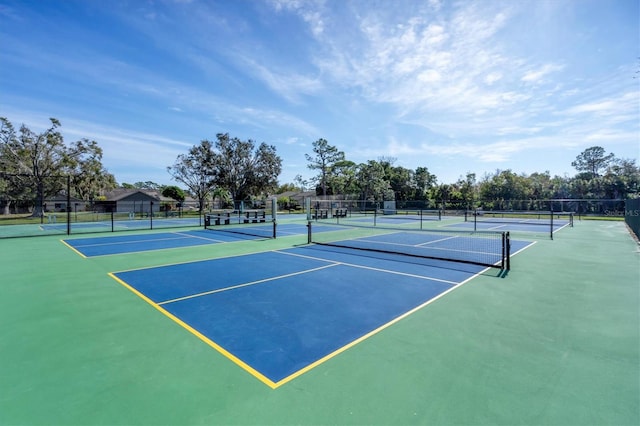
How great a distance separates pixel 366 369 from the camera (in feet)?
10.8

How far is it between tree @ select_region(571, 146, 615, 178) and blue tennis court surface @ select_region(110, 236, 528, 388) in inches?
3081

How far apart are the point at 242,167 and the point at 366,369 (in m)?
43.7

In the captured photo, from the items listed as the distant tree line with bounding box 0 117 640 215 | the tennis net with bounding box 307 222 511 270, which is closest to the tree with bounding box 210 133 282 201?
the distant tree line with bounding box 0 117 640 215

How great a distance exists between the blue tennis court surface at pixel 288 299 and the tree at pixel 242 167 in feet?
120

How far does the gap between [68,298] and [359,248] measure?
8.23 metres

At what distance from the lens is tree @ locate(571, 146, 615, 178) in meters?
63.9

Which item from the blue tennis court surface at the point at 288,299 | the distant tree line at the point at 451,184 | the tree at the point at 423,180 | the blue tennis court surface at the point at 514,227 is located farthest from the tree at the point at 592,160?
the blue tennis court surface at the point at 288,299

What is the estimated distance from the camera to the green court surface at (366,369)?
8.53 feet

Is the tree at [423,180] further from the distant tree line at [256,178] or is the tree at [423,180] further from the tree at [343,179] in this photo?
the tree at [343,179]

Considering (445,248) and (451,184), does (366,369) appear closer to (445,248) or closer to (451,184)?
(445,248)

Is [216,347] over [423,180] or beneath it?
beneath

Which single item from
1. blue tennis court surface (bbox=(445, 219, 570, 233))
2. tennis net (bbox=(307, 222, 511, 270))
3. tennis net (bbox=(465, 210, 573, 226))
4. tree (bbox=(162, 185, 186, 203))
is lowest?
tennis net (bbox=(307, 222, 511, 270))

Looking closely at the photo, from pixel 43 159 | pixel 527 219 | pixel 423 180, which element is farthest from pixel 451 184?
pixel 43 159

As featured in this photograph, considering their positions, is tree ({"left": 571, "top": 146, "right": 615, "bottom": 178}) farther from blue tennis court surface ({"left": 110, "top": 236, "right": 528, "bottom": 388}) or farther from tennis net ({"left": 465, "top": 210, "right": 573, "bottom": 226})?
blue tennis court surface ({"left": 110, "top": 236, "right": 528, "bottom": 388})
